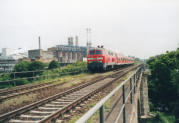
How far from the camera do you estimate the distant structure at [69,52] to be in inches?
3989

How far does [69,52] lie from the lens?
354 feet

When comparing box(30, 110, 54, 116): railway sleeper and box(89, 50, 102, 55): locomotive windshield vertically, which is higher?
box(89, 50, 102, 55): locomotive windshield

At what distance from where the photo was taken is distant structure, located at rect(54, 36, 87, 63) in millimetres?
101312

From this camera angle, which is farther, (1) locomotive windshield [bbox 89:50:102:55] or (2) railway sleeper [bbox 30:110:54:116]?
(1) locomotive windshield [bbox 89:50:102:55]

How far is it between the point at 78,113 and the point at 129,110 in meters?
1.76

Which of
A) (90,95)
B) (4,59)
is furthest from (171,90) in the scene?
(4,59)

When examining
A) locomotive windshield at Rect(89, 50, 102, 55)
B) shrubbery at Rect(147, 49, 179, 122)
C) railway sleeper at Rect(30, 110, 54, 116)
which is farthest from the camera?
shrubbery at Rect(147, 49, 179, 122)

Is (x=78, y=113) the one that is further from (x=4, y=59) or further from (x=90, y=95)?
(x=4, y=59)

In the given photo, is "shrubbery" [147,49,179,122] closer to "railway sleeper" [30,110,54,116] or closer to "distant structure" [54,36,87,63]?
"railway sleeper" [30,110,54,116]

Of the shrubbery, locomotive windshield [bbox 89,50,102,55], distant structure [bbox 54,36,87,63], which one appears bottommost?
the shrubbery

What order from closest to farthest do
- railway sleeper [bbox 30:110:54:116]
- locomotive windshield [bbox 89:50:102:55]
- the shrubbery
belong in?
railway sleeper [bbox 30:110:54:116]
locomotive windshield [bbox 89:50:102:55]
the shrubbery

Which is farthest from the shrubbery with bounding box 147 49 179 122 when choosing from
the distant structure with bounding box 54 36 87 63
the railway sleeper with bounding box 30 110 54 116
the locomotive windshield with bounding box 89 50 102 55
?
the distant structure with bounding box 54 36 87 63

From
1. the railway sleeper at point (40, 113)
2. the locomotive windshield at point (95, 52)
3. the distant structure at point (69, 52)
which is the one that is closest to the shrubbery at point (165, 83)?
the locomotive windshield at point (95, 52)

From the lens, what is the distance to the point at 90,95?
8.48 metres
